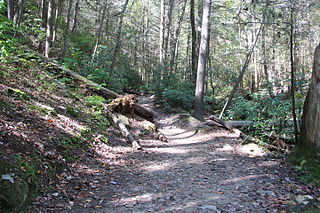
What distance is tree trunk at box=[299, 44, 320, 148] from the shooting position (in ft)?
17.5

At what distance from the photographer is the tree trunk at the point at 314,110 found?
17.5 feet

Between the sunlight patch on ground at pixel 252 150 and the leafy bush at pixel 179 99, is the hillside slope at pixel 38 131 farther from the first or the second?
the leafy bush at pixel 179 99

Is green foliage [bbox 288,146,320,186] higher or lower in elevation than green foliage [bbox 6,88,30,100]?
lower

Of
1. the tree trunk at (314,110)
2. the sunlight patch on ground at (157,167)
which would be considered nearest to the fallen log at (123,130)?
the sunlight patch on ground at (157,167)

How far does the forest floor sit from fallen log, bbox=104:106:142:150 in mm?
376

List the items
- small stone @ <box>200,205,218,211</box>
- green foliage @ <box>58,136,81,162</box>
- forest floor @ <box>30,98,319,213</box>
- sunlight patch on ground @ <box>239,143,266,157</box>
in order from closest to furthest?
small stone @ <box>200,205,218,211</box>, forest floor @ <box>30,98,319,213</box>, green foliage @ <box>58,136,81,162</box>, sunlight patch on ground @ <box>239,143,266,157</box>

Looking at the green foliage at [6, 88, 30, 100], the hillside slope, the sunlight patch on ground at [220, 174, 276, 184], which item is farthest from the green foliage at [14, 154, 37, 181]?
the sunlight patch on ground at [220, 174, 276, 184]

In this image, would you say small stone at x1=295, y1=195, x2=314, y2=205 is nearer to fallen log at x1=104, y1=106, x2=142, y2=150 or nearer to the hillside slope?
the hillside slope

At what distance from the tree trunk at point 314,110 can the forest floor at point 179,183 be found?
0.97 metres

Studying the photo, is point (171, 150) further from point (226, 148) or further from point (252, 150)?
point (252, 150)

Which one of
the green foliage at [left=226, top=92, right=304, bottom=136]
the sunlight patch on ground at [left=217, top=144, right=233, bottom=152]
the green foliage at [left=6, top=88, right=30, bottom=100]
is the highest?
the green foliage at [left=6, top=88, right=30, bottom=100]

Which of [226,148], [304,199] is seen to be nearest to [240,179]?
[304,199]

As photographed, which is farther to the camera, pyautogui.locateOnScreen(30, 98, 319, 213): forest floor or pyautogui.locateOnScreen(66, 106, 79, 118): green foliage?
pyautogui.locateOnScreen(66, 106, 79, 118): green foliage

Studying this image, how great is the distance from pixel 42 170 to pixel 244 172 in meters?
4.22
